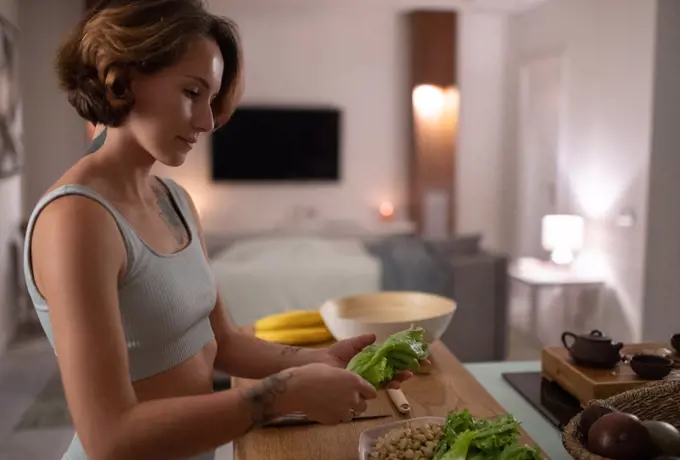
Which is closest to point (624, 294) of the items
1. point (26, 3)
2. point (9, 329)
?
point (9, 329)

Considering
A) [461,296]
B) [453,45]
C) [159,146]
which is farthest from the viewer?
[453,45]

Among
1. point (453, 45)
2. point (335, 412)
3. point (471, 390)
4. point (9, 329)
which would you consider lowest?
point (9, 329)

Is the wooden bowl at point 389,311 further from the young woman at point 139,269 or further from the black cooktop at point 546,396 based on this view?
the young woman at point 139,269

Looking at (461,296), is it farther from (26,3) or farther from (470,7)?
(26,3)

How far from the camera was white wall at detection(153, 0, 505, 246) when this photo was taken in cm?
548

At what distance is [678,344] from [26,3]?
5.14 meters

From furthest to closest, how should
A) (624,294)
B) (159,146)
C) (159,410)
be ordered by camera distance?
(624,294) → (159,146) → (159,410)

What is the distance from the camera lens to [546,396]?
4.37 feet

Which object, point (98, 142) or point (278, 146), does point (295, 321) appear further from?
point (278, 146)

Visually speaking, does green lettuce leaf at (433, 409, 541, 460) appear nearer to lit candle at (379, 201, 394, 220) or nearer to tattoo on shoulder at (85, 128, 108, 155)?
tattoo on shoulder at (85, 128, 108, 155)

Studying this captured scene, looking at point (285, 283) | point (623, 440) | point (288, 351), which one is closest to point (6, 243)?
point (285, 283)

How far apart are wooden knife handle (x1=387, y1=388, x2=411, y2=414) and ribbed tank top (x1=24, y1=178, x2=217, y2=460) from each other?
0.35 meters

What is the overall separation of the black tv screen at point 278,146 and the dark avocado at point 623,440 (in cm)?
475

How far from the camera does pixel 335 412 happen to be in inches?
31.3
